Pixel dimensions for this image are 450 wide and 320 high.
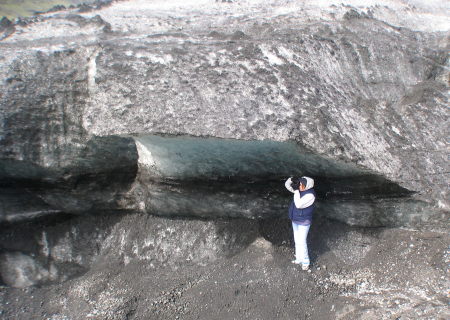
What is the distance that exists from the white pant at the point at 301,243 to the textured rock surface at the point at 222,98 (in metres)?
0.81

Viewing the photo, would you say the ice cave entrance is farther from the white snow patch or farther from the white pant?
the white pant

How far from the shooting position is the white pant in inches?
219

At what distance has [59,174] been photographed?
5.76 meters

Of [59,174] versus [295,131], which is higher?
[295,131]

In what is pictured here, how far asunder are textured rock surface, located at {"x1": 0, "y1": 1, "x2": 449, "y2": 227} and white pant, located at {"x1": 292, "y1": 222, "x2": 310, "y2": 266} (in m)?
0.81

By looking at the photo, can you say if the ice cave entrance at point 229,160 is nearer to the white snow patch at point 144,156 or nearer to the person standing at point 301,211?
the white snow patch at point 144,156

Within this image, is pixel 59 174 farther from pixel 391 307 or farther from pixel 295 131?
pixel 391 307

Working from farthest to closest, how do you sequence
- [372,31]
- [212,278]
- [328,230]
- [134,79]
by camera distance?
[372,31] → [328,230] → [212,278] → [134,79]

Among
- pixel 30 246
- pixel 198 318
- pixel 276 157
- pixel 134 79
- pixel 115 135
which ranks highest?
pixel 134 79

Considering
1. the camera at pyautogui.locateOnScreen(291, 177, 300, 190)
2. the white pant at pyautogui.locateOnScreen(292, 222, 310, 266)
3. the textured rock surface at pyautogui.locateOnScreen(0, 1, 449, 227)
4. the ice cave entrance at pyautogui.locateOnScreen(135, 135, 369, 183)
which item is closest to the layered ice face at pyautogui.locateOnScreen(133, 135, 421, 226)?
the ice cave entrance at pyautogui.locateOnScreen(135, 135, 369, 183)

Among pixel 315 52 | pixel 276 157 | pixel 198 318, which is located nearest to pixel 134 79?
pixel 276 157

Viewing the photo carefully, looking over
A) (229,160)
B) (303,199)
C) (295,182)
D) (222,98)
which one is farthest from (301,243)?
(222,98)

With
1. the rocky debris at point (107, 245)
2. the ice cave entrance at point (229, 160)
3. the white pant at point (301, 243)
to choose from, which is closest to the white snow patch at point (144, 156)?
the ice cave entrance at point (229, 160)

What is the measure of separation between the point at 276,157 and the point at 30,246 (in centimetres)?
442
